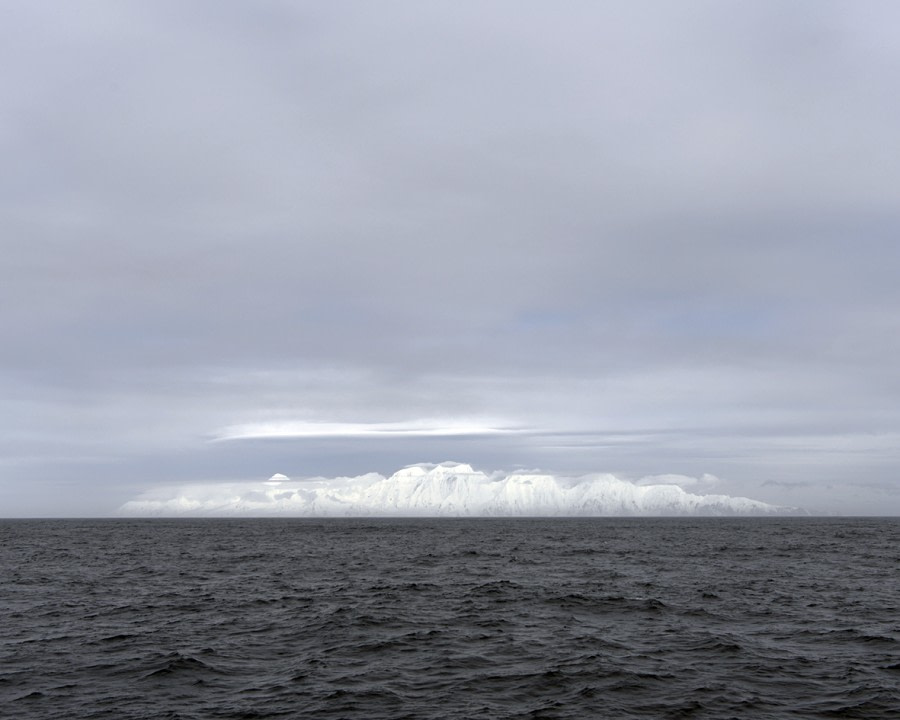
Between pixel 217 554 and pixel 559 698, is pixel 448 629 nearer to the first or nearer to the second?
pixel 559 698

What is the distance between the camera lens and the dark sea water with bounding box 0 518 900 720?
23.8 meters

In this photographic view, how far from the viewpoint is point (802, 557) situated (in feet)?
263

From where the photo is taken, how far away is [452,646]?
105ft

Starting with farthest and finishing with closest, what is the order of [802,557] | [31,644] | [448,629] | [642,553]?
[642,553] → [802,557] → [448,629] → [31,644]

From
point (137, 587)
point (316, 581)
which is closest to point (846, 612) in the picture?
point (316, 581)

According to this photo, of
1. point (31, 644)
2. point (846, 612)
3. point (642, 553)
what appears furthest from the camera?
point (642, 553)

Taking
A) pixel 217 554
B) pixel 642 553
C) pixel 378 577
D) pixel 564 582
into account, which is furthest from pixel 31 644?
pixel 642 553

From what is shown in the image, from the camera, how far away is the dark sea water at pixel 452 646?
23.8 m

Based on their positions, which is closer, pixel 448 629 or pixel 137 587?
pixel 448 629

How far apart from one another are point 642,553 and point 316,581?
4612cm

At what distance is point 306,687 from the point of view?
25.4 metres

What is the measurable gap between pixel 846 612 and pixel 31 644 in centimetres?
4152

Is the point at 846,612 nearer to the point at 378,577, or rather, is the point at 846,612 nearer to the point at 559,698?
the point at 559,698

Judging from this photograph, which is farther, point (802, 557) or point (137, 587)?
point (802, 557)
